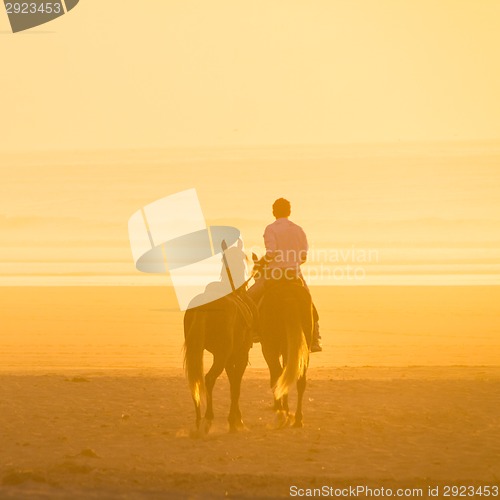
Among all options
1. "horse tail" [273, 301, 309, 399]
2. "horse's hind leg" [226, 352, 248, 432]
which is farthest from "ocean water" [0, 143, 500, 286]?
"horse's hind leg" [226, 352, 248, 432]

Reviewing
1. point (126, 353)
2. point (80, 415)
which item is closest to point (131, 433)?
point (80, 415)

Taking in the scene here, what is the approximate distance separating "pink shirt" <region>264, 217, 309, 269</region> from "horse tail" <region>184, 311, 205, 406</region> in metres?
1.13

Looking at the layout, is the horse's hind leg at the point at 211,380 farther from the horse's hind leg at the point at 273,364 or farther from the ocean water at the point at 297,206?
the ocean water at the point at 297,206

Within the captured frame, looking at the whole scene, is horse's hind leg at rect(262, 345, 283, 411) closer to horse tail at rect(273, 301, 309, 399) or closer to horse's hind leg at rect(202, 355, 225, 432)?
horse tail at rect(273, 301, 309, 399)

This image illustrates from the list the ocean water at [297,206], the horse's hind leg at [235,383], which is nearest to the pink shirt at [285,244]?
the horse's hind leg at [235,383]

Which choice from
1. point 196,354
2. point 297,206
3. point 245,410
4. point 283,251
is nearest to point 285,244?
point 283,251

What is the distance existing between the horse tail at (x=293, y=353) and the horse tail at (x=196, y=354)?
0.82m

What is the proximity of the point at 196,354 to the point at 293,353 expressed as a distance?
1.05 meters

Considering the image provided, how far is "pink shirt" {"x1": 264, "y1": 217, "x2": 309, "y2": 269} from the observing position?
1325cm

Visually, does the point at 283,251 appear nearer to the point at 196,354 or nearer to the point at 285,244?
the point at 285,244

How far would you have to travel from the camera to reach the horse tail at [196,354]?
12484 mm

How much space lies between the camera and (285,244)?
13.3 m

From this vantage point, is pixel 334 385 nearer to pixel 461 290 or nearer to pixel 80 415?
pixel 80 415

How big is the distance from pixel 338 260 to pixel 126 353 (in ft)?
51.4
